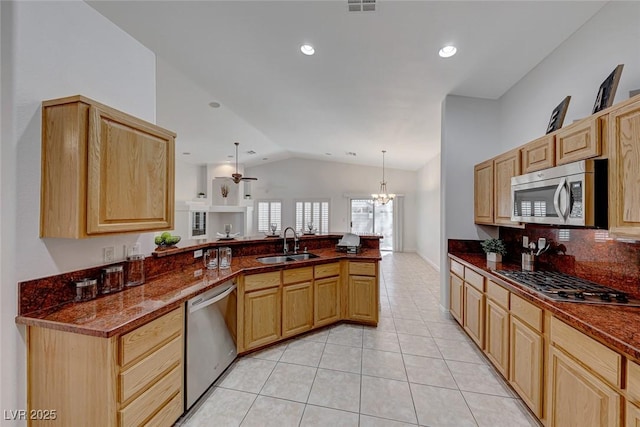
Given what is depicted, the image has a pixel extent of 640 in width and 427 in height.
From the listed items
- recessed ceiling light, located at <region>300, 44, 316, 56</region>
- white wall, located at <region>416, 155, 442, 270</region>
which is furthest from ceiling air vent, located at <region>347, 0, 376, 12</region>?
white wall, located at <region>416, 155, 442, 270</region>

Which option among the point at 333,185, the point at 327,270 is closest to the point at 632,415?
the point at 327,270

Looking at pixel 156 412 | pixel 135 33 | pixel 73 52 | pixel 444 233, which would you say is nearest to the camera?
pixel 156 412

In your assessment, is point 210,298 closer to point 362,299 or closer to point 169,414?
point 169,414

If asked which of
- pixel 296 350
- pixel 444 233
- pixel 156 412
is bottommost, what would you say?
pixel 296 350

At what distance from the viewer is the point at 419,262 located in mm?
7383

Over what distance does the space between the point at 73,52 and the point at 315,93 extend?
2.52 m

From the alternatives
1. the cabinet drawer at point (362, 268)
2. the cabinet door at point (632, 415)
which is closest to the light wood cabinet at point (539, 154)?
the cabinet door at point (632, 415)

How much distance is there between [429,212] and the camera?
7.38 m

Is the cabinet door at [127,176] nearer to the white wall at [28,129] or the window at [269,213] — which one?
the white wall at [28,129]

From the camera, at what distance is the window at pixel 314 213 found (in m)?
9.43

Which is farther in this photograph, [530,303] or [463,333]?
[463,333]

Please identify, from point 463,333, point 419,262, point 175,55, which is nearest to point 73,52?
point 175,55

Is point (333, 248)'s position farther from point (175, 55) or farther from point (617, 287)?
point (175, 55)

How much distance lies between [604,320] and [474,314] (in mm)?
1450
